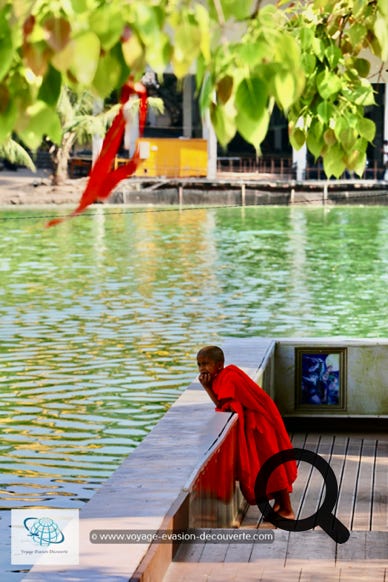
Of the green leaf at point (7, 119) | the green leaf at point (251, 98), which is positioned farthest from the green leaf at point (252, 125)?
the green leaf at point (7, 119)

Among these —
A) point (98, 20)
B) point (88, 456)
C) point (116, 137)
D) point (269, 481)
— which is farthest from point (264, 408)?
point (88, 456)

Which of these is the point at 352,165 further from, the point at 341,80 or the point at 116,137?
the point at 116,137

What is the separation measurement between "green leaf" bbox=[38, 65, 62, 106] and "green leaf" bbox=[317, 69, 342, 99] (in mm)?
2748

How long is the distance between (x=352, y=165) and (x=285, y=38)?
87.7 inches

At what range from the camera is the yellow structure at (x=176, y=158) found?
8044 cm

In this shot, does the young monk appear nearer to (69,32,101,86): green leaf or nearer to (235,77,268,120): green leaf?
(235,77,268,120): green leaf

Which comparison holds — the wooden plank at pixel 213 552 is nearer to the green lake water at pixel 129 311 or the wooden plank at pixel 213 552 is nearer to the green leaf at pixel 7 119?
the green leaf at pixel 7 119

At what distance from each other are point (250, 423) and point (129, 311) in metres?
22.9

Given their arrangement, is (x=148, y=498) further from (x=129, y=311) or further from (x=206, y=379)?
(x=129, y=311)

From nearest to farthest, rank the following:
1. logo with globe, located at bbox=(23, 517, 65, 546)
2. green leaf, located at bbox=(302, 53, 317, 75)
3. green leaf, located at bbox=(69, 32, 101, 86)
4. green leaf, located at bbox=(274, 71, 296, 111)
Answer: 1. green leaf, located at bbox=(69, 32, 101, 86)
2. green leaf, located at bbox=(274, 71, 296, 111)
3. green leaf, located at bbox=(302, 53, 317, 75)
4. logo with globe, located at bbox=(23, 517, 65, 546)

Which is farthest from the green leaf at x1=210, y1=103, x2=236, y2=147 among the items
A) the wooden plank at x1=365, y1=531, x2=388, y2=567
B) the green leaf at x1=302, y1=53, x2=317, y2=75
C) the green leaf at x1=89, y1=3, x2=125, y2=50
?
the wooden plank at x1=365, y1=531, x2=388, y2=567

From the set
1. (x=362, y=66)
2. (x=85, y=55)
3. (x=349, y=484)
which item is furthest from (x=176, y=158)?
(x=85, y=55)

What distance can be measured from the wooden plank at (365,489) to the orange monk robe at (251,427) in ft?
1.64

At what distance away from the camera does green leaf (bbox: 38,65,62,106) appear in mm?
3988
